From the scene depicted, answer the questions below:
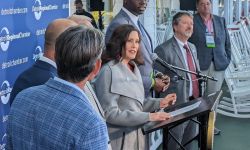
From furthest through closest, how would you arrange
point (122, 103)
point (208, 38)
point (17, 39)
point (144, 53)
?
point (208, 38) < point (144, 53) < point (122, 103) < point (17, 39)

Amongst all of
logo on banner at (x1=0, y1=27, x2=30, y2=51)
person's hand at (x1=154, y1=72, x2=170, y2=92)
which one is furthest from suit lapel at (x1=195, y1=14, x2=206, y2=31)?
logo on banner at (x1=0, y1=27, x2=30, y2=51)

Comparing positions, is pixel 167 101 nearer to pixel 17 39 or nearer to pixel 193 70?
pixel 193 70

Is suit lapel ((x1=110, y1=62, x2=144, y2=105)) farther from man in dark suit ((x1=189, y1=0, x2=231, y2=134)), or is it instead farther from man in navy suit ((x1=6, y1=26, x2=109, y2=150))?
man in dark suit ((x1=189, y1=0, x2=231, y2=134))

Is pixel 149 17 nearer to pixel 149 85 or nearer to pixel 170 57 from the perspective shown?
pixel 170 57

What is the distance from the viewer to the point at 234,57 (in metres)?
6.58

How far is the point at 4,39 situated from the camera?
6.61 ft

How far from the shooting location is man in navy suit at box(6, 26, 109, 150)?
1247 millimetres

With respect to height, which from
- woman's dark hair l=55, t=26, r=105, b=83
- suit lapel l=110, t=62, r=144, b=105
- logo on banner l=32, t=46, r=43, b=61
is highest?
woman's dark hair l=55, t=26, r=105, b=83

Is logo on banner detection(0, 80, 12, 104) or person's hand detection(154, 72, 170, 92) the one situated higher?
logo on banner detection(0, 80, 12, 104)

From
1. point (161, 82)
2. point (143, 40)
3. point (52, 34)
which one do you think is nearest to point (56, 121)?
point (52, 34)

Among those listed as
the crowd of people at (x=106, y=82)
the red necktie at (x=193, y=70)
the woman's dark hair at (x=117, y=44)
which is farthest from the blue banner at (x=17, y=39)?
the red necktie at (x=193, y=70)

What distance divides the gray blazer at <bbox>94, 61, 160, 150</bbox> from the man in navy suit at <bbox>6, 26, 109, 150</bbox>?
3.30 feet

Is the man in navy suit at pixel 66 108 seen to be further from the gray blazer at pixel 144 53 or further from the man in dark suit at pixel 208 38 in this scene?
the man in dark suit at pixel 208 38

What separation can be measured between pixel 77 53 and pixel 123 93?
114cm
